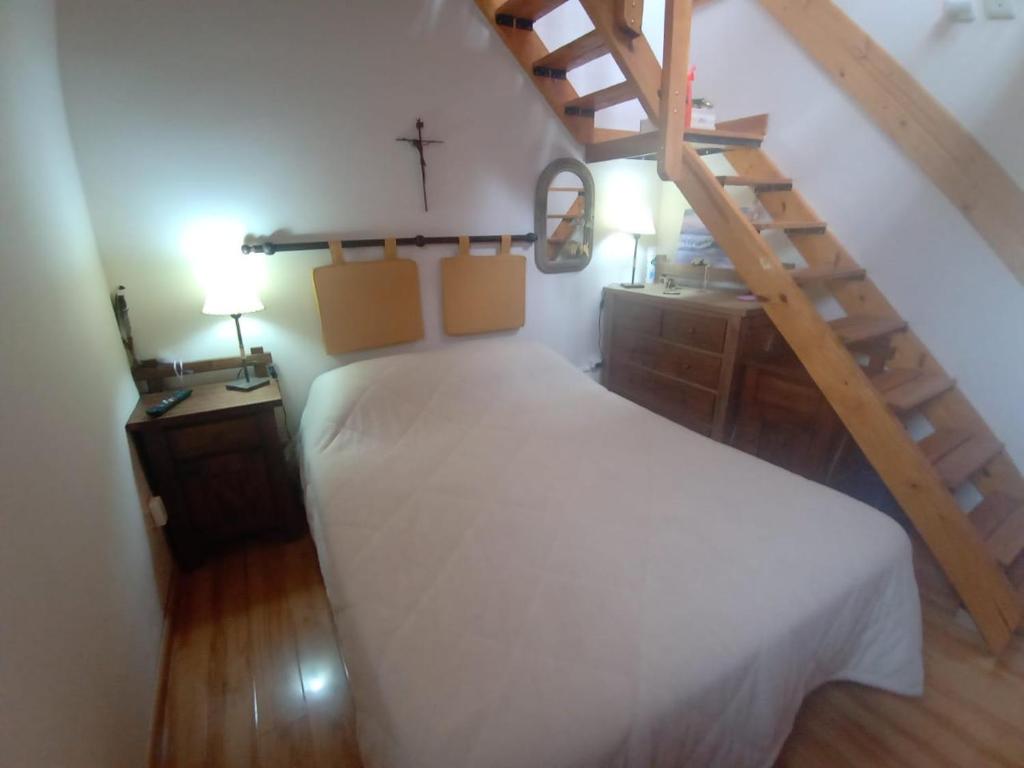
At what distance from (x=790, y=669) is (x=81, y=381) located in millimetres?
1938

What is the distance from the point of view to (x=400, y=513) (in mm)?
1349

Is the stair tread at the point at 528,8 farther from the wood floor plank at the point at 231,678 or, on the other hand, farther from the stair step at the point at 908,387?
the wood floor plank at the point at 231,678

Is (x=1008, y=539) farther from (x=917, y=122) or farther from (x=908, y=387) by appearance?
(x=917, y=122)

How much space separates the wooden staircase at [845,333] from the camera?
61.7 inches

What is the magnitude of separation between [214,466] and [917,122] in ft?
10.4

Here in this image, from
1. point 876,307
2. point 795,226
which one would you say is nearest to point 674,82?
point 795,226

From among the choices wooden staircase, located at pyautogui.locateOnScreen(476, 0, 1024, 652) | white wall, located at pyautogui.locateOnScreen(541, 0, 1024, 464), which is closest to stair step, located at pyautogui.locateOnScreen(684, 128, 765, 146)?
wooden staircase, located at pyautogui.locateOnScreen(476, 0, 1024, 652)

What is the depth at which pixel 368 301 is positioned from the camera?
7.11 ft

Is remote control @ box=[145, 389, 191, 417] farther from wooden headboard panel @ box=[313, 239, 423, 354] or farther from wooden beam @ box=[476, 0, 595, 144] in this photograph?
wooden beam @ box=[476, 0, 595, 144]

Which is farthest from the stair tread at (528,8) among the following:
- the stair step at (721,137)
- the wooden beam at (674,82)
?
the stair step at (721,137)

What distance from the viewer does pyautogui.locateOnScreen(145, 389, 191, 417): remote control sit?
170 centimetres

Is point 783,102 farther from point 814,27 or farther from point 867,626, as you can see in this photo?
point 867,626

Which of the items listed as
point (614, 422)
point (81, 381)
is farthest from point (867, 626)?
point (81, 381)

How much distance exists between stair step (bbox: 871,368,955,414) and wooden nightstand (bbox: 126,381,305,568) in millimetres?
2359
